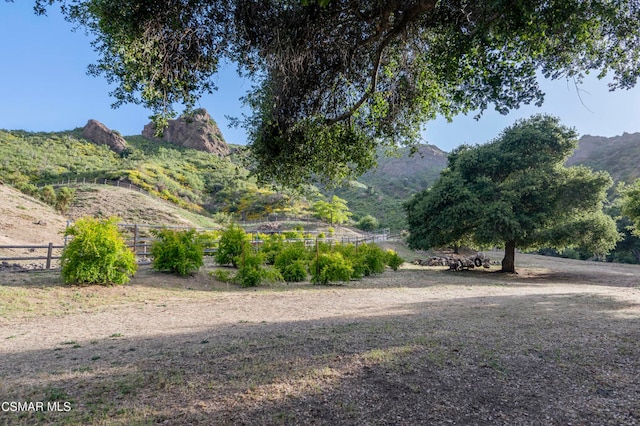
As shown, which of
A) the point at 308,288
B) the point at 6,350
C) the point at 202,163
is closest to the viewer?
the point at 6,350

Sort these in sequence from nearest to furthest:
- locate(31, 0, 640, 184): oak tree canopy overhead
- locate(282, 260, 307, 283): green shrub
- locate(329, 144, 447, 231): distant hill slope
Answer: locate(31, 0, 640, 184): oak tree canopy overhead → locate(282, 260, 307, 283): green shrub → locate(329, 144, 447, 231): distant hill slope

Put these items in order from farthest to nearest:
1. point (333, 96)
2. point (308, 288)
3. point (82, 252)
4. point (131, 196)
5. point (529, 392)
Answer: point (131, 196) → point (308, 288) → point (82, 252) → point (333, 96) → point (529, 392)

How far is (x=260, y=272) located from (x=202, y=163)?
72.1m

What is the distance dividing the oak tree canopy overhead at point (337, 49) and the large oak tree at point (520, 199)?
40.8 feet

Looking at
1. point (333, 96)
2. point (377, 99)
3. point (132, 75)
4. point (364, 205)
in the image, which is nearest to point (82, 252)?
point (132, 75)

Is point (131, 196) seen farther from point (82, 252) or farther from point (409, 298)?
point (409, 298)

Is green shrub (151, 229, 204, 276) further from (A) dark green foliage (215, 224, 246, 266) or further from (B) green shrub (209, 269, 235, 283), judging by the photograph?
(A) dark green foliage (215, 224, 246, 266)

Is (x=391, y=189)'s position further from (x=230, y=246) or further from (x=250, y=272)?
(x=250, y=272)

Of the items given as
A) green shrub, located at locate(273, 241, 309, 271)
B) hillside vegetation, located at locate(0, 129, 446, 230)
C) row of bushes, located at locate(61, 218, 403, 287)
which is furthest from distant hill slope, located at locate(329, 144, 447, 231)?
green shrub, located at locate(273, 241, 309, 271)

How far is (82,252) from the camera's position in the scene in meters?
9.02

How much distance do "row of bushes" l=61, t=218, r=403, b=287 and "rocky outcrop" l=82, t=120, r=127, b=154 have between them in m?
68.1

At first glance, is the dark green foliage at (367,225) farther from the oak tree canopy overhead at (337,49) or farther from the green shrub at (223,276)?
the oak tree canopy overhead at (337,49)

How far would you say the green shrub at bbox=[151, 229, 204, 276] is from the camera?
11500 millimetres

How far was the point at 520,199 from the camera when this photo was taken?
1719 cm
